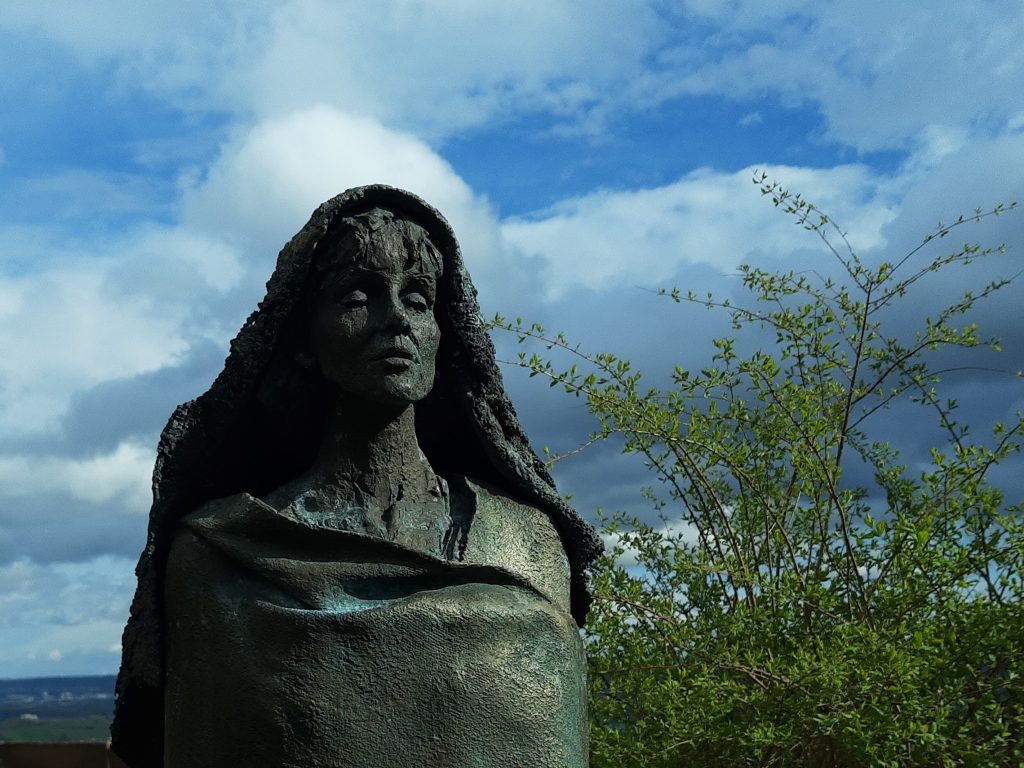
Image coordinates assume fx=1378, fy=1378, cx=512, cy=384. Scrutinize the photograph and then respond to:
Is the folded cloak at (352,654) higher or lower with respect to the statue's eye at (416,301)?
lower

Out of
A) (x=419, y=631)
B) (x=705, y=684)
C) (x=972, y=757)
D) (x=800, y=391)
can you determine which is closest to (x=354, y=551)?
(x=419, y=631)

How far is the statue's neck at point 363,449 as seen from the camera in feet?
11.3

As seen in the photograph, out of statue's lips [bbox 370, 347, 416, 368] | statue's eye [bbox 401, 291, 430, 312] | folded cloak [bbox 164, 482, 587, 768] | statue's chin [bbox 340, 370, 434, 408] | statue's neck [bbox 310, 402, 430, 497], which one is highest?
statue's eye [bbox 401, 291, 430, 312]

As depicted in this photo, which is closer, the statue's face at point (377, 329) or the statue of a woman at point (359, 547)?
the statue of a woman at point (359, 547)

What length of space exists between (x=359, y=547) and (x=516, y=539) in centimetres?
44

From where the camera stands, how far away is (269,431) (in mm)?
3574

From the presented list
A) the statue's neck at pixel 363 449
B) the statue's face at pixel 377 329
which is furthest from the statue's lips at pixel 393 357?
the statue's neck at pixel 363 449

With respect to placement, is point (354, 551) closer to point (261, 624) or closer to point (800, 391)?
point (261, 624)

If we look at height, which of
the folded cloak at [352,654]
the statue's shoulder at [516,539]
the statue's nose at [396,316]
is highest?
the statue's nose at [396,316]

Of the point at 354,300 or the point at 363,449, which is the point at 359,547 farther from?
the point at 354,300

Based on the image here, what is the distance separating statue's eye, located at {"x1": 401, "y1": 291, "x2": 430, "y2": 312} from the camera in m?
3.46

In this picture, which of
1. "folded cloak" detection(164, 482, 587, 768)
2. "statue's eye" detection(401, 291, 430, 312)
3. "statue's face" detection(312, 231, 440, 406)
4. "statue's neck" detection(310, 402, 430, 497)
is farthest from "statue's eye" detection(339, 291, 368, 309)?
"folded cloak" detection(164, 482, 587, 768)

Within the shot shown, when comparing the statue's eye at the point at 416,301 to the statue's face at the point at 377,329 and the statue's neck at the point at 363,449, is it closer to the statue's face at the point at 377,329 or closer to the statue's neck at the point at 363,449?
the statue's face at the point at 377,329

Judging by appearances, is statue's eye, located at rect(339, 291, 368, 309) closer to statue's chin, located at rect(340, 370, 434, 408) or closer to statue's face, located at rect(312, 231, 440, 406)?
statue's face, located at rect(312, 231, 440, 406)
